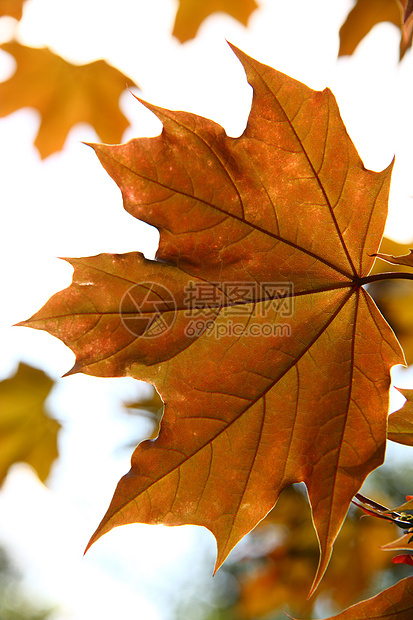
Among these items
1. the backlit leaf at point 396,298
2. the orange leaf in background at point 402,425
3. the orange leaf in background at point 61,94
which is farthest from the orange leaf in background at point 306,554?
the orange leaf in background at point 61,94

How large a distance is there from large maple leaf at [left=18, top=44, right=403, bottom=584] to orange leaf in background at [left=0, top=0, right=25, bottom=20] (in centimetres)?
117

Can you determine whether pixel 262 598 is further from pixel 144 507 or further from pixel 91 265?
pixel 91 265

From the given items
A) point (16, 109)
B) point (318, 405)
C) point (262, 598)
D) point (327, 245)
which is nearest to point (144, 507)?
point (318, 405)

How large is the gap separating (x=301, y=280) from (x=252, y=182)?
0.13 metres

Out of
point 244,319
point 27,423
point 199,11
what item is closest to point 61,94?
point 199,11

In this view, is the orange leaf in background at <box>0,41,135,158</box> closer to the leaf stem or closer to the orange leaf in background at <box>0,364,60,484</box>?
the orange leaf in background at <box>0,364,60,484</box>

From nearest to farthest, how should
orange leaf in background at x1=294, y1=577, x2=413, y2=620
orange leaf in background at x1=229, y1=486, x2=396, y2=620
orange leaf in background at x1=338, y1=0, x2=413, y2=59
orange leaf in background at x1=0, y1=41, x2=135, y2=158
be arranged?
orange leaf in background at x1=294, y1=577, x2=413, y2=620
orange leaf in background at x1=338, y1=0, x2=413, y2=59
orange leaf in background at x1=0, y1=41, x2=135, y2=158
orange leaf in background at x1=229, y1=486, x2=396, y2=620

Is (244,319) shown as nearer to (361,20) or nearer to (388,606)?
(388,606)

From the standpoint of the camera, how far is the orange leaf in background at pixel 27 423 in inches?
64.4

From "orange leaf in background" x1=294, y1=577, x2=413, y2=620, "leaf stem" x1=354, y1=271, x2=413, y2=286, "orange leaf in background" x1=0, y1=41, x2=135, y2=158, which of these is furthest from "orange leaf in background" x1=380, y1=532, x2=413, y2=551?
"orange leaf in background" x1=0, y1=41, x2=135, y2=158

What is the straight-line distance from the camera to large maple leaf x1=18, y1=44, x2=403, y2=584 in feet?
1.64

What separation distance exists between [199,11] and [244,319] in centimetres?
114

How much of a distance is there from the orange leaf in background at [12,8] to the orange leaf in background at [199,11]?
1.42 feet

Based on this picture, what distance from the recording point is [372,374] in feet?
1.76
